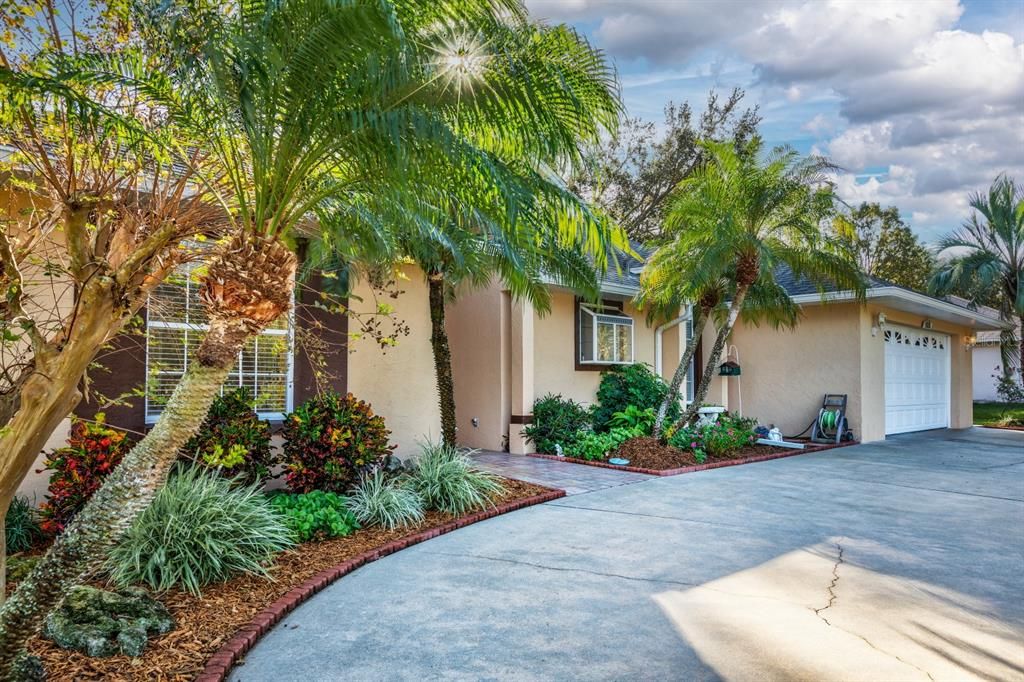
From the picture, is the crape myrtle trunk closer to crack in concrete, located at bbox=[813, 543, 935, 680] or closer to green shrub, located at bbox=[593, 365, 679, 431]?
crack in concrete, located at bbox=[813, 543, 935, 680]

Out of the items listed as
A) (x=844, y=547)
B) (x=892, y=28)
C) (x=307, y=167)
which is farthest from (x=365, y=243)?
(x=892, y=28)

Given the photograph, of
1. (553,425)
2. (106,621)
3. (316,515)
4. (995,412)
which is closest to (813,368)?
(553,425)

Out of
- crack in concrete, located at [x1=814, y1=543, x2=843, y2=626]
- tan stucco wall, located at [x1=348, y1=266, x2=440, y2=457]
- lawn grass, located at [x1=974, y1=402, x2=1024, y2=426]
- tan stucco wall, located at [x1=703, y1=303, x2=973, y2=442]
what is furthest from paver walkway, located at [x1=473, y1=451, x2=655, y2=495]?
lawn grass, located at [x1=974, y1=402, x2=1024, y2=426]

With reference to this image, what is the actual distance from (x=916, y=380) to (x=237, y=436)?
16183mm

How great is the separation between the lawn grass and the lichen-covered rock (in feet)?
73.6

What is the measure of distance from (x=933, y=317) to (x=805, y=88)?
698 cm

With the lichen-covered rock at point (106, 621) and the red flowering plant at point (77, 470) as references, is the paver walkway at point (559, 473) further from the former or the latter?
the lichen-covered rock at point (106, 621)

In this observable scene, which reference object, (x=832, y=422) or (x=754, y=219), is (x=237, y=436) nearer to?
(x=754, y=219)

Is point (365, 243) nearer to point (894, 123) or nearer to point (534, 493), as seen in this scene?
point (534, 493)

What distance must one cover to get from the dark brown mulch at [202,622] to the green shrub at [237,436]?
1510 millimetres

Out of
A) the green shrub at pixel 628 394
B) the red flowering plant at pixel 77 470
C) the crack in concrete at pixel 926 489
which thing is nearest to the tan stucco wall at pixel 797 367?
the green shrub at pixel 628 394

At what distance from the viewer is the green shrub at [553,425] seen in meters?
11.4

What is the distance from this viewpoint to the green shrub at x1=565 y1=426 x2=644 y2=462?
1084 centimetres

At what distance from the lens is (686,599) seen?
14.6ft
